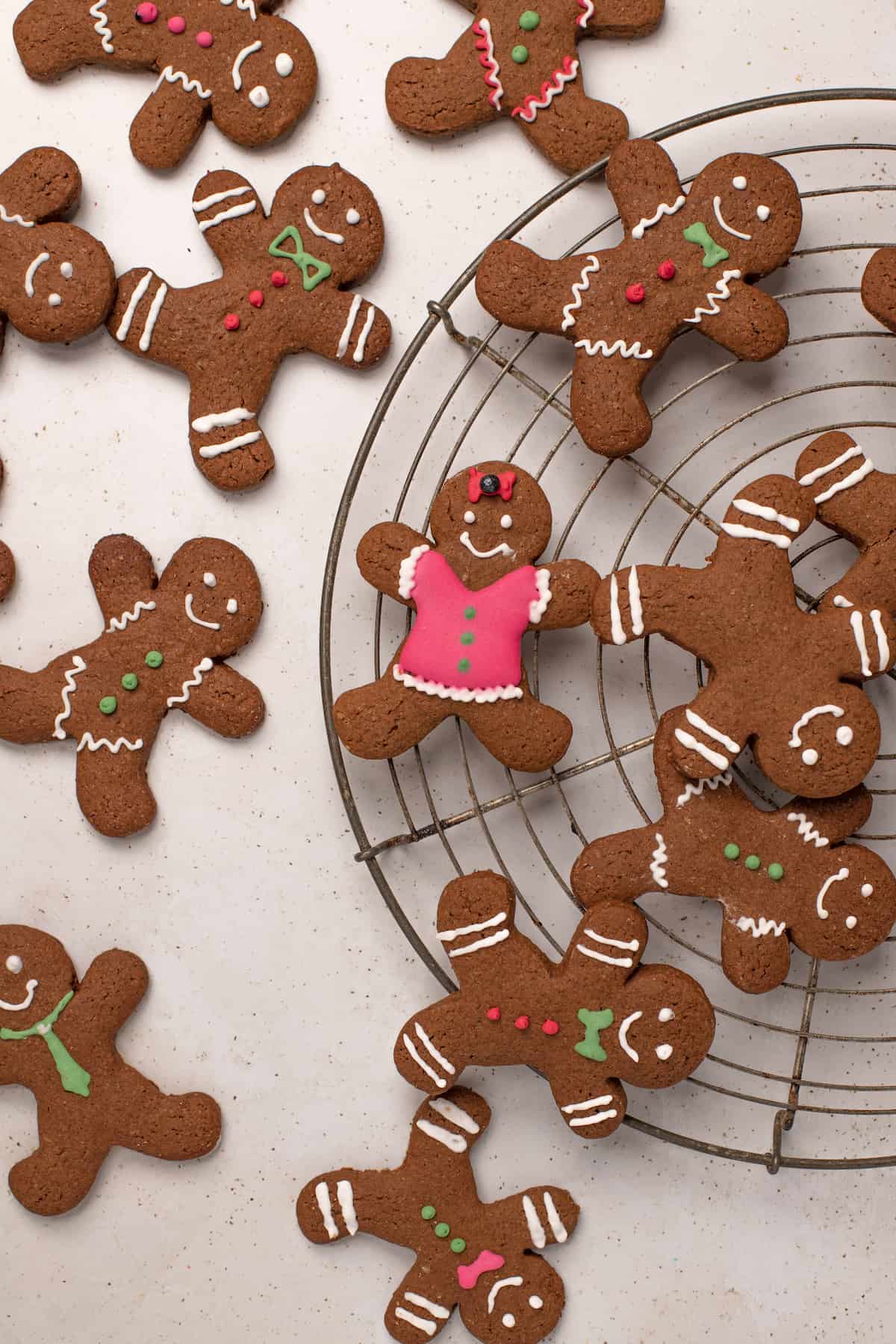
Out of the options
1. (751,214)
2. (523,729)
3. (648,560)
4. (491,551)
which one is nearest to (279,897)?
(523,729)

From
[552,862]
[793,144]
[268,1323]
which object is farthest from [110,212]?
[268,1323]

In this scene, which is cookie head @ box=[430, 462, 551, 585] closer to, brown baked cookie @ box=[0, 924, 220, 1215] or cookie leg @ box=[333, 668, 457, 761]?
cookie leg @ box=[333, 668, 457, 761]

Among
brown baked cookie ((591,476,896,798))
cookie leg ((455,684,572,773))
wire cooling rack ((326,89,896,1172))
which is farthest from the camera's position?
wire cooling rack ((326,89,896,1172))

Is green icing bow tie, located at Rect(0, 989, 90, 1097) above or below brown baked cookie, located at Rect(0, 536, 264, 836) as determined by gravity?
below

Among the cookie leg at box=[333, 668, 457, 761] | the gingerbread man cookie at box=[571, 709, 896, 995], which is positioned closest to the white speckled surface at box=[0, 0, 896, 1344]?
the cookie leg at box=[333, 668, 457, 761]

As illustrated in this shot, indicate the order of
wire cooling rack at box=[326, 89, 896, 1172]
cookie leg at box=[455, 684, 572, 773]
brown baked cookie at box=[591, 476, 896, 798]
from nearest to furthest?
brown baked cookie at box=[591, 476, 896, 798] < cookie leg at box=[455, 684, 572, 773] < wire cooling rack at box=[326, 89, 896, 1172]

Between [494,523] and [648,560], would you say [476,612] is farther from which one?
[648,560]

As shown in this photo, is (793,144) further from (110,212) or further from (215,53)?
(110,212)

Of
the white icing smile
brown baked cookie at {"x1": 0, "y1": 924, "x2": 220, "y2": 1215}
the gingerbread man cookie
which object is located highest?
the white icing smile
